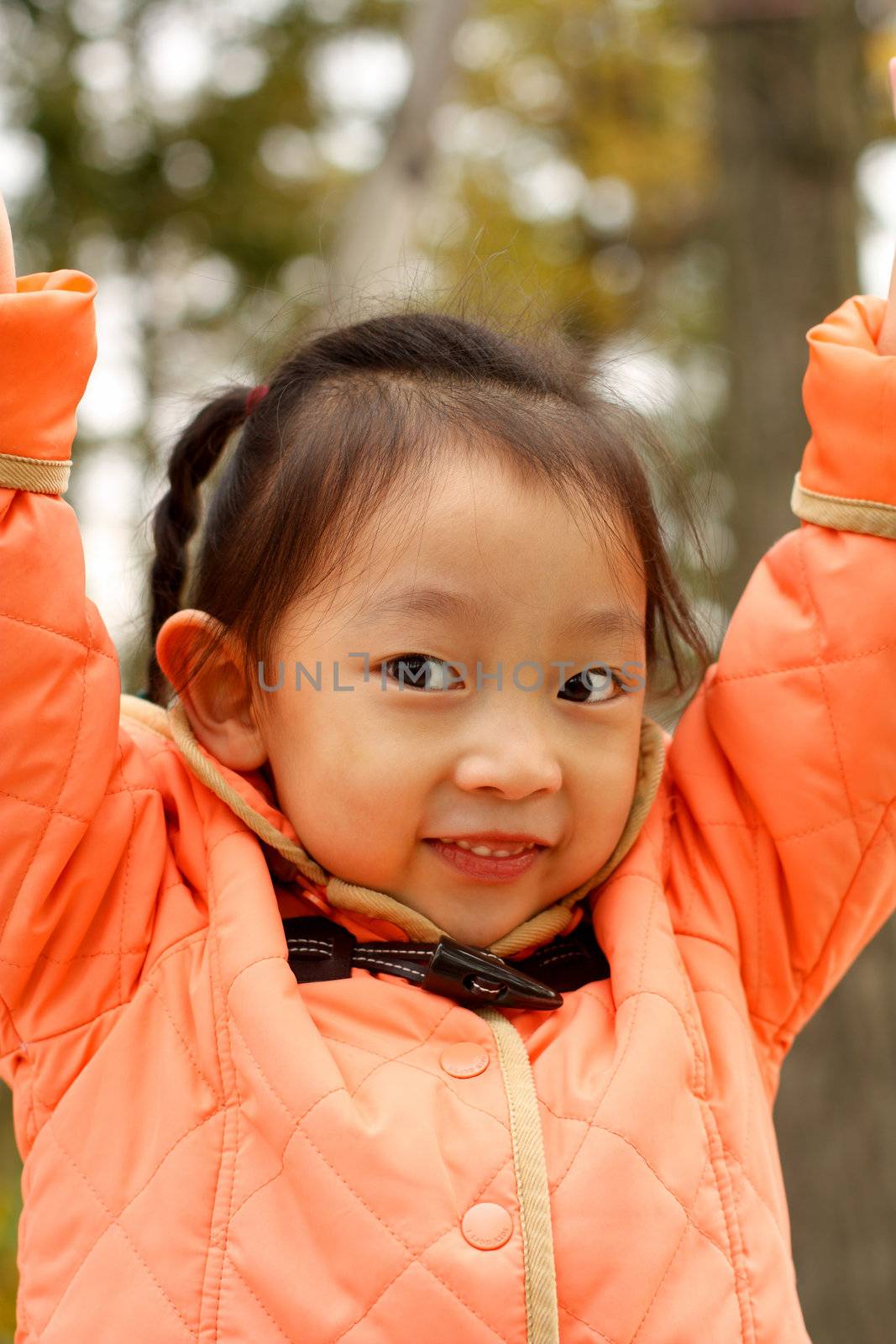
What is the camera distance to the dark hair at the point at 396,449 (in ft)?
5.33

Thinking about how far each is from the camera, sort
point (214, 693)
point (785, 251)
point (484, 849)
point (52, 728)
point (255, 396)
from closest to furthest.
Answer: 1. point (52, 728)
2. point (484, 849)
3. point (214, 693)
4. point (255, 396)
5. point (785, 251)

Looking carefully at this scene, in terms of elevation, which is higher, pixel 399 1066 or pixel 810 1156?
pixel 399 1066

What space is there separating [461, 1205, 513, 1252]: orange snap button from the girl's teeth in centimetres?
39

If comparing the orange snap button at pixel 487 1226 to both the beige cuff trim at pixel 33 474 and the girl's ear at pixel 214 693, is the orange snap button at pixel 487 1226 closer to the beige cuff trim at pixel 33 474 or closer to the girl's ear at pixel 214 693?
the girl's ear at pixel 214 693

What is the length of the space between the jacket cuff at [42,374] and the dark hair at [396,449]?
0.28 m

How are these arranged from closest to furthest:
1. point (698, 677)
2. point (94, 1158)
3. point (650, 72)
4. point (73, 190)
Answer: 1. point (94, 1158)
2. point (698, 677)
3. point (73, 190)
4. point (650, 72)

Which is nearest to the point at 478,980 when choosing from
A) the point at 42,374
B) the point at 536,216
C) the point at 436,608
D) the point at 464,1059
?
the point at 464,1059

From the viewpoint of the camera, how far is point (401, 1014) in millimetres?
1547

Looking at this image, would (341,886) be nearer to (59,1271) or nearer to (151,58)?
(59,1271)

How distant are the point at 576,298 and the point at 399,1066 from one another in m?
1.28

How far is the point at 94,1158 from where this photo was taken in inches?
58.1

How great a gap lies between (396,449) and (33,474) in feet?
1.35

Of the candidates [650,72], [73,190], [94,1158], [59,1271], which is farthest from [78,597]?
[650,72]

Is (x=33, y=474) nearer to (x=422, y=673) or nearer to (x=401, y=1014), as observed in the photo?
(x=422, y=673)
